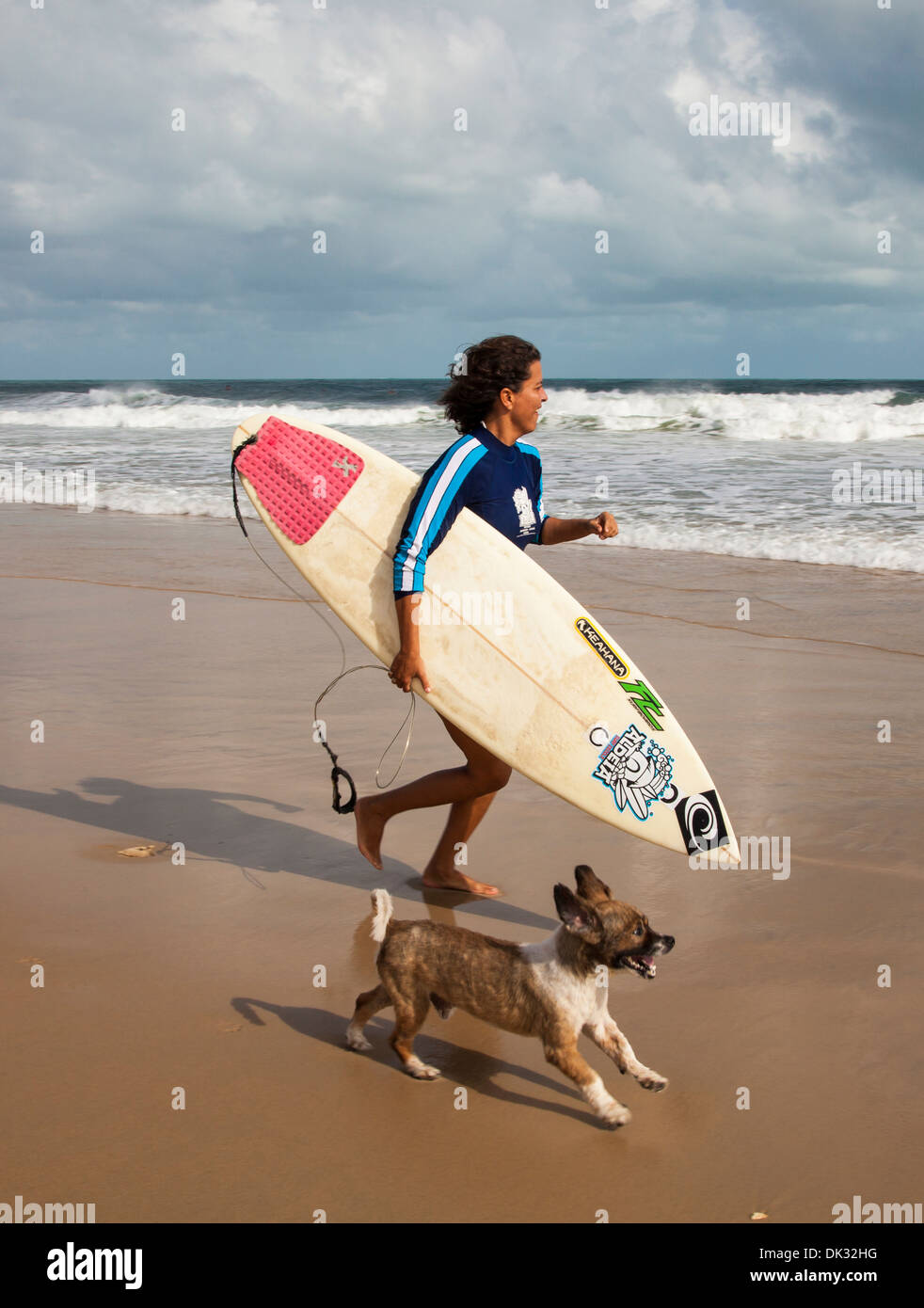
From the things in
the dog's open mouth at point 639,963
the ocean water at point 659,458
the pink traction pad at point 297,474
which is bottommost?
the dog's open mouth at point 639,963

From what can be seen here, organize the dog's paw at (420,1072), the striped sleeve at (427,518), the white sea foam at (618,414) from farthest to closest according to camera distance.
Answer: the white sea foam at (618,414), the striped sleeve at (427,518), the dog's paw at (420,1072)

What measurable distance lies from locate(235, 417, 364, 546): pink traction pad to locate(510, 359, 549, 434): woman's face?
2.65ft

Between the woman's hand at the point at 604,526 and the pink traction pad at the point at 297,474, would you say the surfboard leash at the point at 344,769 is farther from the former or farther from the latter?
the woman's hand at the point at 604,526

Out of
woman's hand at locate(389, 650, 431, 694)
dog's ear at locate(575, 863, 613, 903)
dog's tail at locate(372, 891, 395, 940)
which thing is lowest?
dog's tail at locate(372, 891, 395, 940)

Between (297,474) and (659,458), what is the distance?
1439 cm

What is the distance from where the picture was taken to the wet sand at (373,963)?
232 cm

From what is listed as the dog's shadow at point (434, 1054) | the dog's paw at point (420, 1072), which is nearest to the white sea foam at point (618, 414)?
the dog's shadow at point (434, 1054)

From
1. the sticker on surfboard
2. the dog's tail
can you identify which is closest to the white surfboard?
the sticker on surfboard

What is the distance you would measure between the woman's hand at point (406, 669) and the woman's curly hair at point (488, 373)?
0.72m

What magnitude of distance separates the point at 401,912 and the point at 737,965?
1.03 m

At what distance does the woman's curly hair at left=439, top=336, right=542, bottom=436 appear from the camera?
11.1ft

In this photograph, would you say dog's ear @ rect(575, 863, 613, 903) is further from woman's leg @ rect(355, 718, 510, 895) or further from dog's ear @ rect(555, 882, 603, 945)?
woman's leg @ rect(355, 718, 510, 895)

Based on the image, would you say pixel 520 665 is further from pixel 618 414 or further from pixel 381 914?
pixel 618 414

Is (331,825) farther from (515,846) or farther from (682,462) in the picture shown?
(682,462)
